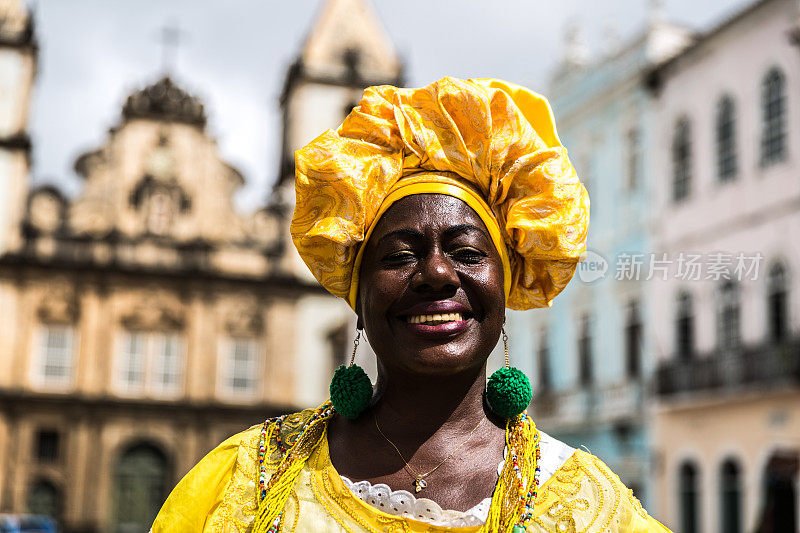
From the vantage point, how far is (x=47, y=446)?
2653 centimetres

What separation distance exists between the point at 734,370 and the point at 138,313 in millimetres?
17382

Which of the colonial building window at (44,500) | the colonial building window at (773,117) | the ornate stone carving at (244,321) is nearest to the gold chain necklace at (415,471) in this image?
the colonial building window at (773,117)

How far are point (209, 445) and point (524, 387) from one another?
25.9 m

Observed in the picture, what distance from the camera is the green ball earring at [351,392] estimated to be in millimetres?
2395

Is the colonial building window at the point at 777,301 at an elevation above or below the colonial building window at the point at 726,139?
below

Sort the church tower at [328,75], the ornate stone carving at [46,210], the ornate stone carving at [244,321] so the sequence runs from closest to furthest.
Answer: the ornate stone carving at [46,210] < the ornate stone carving at [244,321] < the church tower at [328,75]

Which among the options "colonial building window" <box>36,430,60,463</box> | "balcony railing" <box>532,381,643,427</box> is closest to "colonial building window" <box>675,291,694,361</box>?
"balcony railing" <box>532,381,643,427</box>

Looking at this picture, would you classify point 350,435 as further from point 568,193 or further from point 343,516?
point 568,193

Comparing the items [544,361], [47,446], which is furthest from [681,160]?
[47,446]

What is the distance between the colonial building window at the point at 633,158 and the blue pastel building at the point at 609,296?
2 cm

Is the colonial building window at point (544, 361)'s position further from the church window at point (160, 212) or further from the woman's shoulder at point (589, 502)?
the woman's shoulder at point (589, 502)

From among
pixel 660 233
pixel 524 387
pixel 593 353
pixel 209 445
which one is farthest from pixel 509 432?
pixel 209 445

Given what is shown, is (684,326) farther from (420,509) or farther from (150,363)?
(420,509)
